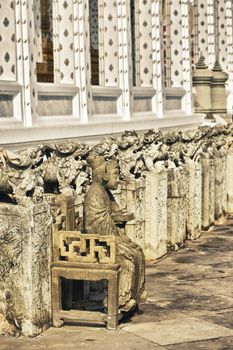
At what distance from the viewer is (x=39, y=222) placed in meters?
9.99

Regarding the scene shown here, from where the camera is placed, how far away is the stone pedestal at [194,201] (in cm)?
1777

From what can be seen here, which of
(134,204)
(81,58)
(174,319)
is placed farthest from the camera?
(81,58)

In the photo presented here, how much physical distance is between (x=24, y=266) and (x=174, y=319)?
2.16m

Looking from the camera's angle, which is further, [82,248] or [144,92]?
[144,92]

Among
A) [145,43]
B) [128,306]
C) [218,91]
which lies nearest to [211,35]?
[218,91]

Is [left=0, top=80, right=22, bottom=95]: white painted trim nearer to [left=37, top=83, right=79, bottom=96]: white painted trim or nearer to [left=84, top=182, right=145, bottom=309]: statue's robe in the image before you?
[left=37, top=83, right=79, bottom=96]: white painted trim

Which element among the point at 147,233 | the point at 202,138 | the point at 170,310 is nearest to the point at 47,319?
the point at 170,310

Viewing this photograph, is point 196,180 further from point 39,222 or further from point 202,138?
point 39,222

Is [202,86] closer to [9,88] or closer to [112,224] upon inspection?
[9,88]

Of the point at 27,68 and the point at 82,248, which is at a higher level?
the point at 27,68

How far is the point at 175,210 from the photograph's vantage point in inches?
656

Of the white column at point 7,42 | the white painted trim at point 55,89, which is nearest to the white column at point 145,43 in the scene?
the white painted trim at point 55,89

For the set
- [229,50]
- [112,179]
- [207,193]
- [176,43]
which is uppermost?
[229,50]

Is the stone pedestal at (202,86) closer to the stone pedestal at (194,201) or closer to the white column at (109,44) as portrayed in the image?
the white column at (109,44)
